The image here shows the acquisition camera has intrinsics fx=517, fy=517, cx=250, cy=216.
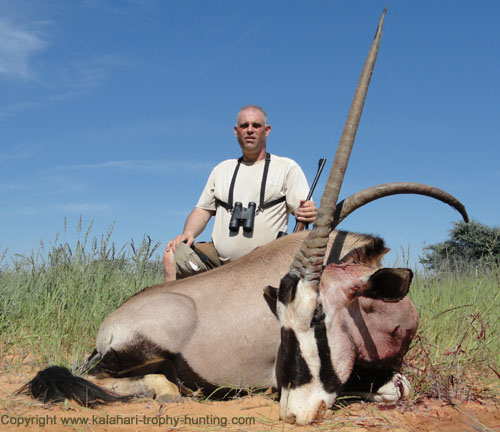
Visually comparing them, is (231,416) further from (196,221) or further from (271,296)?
(196,221)

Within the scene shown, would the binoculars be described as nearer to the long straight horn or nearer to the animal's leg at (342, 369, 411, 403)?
the long straight horn

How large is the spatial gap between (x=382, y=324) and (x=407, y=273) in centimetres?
65

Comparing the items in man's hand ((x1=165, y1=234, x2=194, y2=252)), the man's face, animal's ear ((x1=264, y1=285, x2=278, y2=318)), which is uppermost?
the man's face

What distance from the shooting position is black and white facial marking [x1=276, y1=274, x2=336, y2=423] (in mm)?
3518

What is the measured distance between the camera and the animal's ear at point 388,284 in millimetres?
3607

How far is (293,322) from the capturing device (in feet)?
11.7

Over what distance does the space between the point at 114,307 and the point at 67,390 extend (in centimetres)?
314

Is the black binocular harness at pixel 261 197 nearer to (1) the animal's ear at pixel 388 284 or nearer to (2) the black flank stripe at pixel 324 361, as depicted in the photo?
(1) the animal's ear at pixel 388 284

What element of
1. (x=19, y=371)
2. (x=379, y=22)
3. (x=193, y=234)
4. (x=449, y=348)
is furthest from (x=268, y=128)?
(x=19, y=371)

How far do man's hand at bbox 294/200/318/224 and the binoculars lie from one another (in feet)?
2.63

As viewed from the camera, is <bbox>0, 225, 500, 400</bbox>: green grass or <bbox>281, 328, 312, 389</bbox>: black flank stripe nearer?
<bbox>281, 328, 312, 389</bbox>: black flank stripe

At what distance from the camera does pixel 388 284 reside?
3.71m

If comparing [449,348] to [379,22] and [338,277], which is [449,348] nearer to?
[338,277]

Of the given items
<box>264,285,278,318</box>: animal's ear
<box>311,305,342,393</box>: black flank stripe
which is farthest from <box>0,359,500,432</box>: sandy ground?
<box>264,285,278,318</box>: animal's ear
